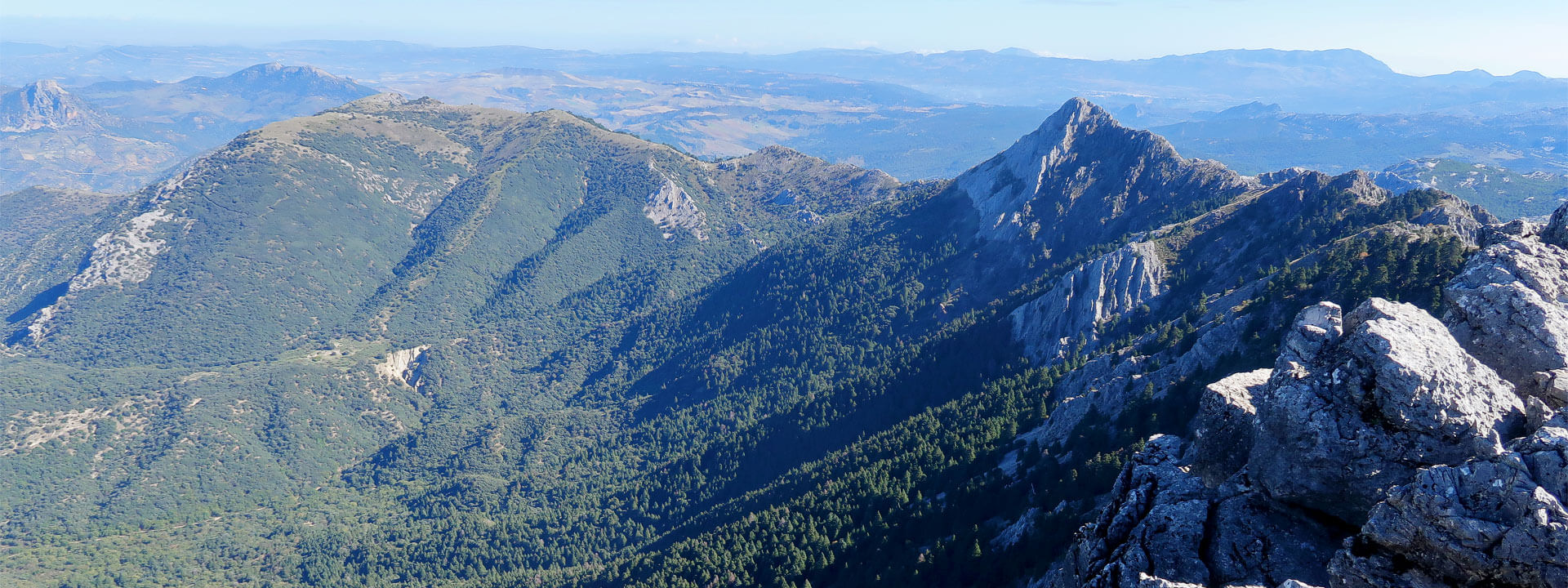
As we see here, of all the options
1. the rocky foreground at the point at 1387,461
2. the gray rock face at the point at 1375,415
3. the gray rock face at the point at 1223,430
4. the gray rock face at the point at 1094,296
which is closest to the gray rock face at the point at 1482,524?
the rocky foreground at the point at 1387,461

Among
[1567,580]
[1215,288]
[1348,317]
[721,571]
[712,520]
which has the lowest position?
[712,520]

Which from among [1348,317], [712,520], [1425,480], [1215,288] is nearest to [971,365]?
[1215,288]

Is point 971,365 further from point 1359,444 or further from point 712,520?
point 1359,444

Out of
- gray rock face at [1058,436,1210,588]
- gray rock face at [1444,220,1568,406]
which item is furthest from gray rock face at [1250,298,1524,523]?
gray rock face at [1058,436,1210,588]

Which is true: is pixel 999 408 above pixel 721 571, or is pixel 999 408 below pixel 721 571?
above

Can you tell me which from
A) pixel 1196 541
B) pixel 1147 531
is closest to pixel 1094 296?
pixel 1147 531
